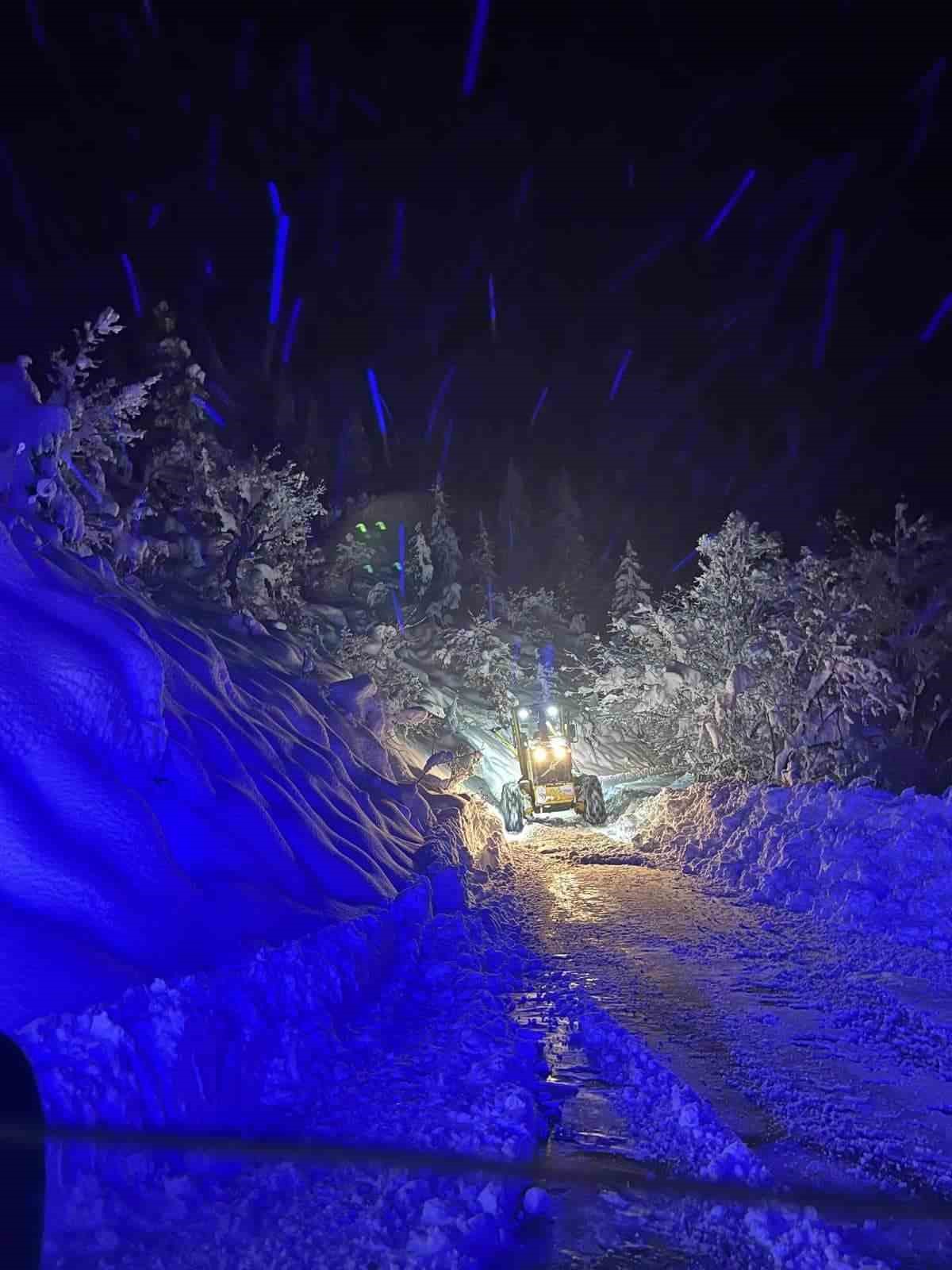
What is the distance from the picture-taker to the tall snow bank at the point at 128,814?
4875mm

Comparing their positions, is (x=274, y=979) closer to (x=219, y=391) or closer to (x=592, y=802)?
(x=592, y=802)

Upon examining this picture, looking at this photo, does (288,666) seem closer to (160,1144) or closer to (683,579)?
(160,1144)

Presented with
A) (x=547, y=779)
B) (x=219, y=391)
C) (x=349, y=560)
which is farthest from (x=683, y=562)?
(x=547, y=779)

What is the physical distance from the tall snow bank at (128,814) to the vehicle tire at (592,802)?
12.1 m

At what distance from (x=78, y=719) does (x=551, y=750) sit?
689 inches

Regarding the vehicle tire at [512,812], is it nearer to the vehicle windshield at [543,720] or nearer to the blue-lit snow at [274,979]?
the vehicle windshield at [543,720]

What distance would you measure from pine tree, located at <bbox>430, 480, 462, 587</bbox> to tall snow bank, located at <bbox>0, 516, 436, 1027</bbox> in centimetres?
4393

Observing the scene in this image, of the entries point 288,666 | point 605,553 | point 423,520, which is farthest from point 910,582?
point 605,553

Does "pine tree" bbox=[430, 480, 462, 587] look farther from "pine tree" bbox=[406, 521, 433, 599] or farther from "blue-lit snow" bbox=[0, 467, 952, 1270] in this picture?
"blue-lit snow" bbox=[0, 467, 952, 1270]

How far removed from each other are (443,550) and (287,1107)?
166ft

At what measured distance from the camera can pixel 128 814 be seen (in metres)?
5.95

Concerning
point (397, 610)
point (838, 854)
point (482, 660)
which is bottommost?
point (838, 854)

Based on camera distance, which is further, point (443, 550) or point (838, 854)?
Answer: point (443, 550)

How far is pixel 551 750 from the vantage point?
22.7m
